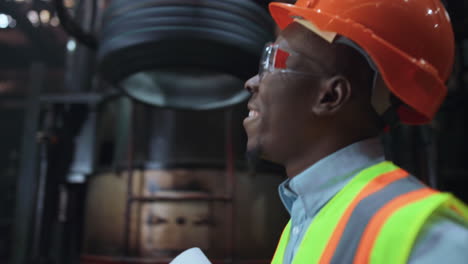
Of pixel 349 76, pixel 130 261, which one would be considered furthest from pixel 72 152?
pixel 349 76

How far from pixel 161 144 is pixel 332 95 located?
3.67 m

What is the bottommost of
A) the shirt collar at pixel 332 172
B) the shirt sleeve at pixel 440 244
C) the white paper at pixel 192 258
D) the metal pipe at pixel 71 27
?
the white paper at pixel 192 258

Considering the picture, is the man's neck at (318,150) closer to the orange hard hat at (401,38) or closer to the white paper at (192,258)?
the orange hard hat at (401,38)

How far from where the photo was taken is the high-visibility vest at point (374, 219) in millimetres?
758

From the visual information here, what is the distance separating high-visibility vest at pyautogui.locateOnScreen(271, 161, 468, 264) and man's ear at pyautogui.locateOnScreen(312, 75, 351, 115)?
0.19 metres

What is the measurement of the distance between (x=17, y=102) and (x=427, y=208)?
10559mm

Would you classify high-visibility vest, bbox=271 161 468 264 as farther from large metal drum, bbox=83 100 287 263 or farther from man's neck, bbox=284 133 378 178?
large metal drum, bbox=83 100 287 263

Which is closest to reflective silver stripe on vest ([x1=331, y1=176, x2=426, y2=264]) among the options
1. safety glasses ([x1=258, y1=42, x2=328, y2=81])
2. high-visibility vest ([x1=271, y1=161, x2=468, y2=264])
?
high-visibility vest ([x1=271, y1=161, x2=468, y2=264])

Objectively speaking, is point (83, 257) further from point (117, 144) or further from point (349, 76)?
point (349, 76)

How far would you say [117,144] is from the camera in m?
5.00

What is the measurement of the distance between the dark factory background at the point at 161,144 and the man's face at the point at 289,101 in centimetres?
90

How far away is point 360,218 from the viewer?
2.83 feet

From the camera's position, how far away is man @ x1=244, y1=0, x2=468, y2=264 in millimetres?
1005

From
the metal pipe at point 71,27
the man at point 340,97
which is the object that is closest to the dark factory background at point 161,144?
the metal pipe at point 71,27
